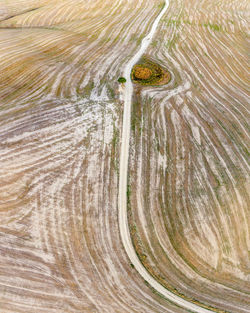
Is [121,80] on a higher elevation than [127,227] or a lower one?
A: higher

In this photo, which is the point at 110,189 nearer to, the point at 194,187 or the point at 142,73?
the point at 194,187

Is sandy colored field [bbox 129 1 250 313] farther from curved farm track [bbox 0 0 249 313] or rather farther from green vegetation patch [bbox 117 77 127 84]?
green vegetation patch [bbox 117 77 127 84]

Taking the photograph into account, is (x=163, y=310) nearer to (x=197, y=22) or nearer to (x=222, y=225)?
(x=222, y=225)

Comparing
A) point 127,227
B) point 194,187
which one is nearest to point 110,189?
point 127,227

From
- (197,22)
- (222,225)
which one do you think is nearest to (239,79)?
(197,22)

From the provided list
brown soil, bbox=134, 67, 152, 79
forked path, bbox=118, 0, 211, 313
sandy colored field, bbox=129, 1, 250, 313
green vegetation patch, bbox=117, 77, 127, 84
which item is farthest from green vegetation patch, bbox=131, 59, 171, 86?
forked path, bbox=118, 0, 211, 313

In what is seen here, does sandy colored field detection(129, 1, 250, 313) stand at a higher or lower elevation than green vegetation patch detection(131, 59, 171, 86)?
lower
